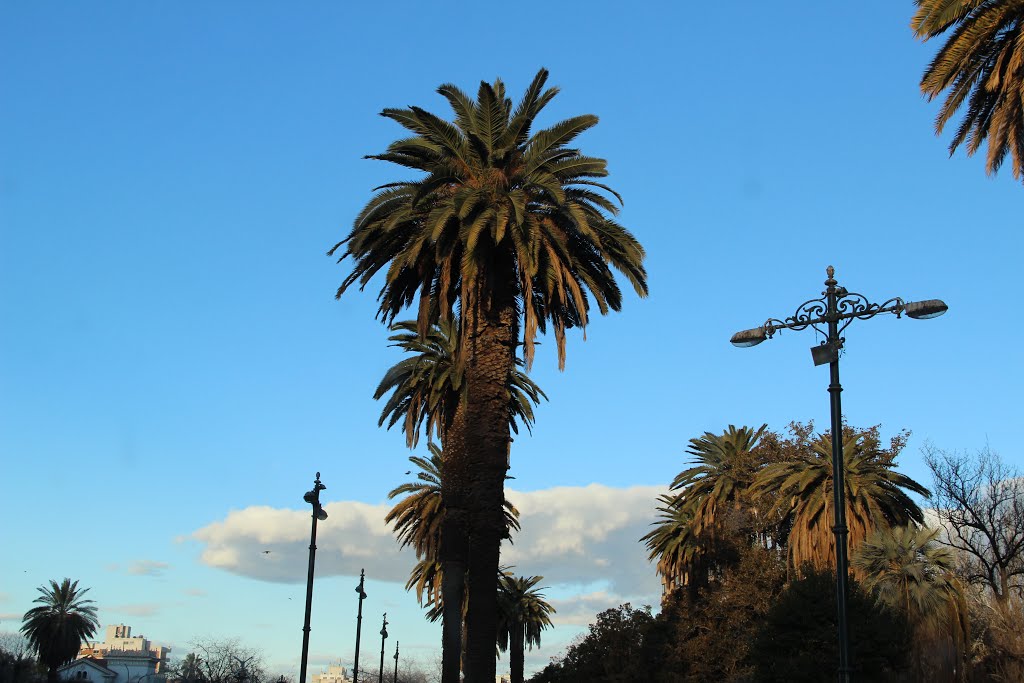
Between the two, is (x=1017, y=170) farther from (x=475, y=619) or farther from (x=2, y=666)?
(x=2, y=666)

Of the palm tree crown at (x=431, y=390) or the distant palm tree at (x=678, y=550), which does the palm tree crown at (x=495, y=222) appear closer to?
the palm tree crown at (x=431, y=390)

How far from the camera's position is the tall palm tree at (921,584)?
40.6 metres

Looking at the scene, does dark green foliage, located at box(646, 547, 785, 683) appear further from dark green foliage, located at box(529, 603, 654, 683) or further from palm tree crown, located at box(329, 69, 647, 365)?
palm tree crown, located at box(329, 69, 647, 365)

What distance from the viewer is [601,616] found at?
5459cm

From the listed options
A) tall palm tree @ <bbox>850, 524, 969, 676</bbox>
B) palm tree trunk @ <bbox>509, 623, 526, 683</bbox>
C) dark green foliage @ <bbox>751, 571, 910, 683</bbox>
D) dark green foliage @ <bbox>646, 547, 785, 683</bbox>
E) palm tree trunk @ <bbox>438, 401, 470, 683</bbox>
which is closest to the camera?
palm tree trunk @ <bbox>438, 401, 470, 683</bbox>

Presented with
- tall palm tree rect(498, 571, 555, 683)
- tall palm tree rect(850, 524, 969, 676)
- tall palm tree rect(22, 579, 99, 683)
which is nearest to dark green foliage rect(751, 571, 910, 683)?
tall palm tree rect(850, 524, 969, 676)

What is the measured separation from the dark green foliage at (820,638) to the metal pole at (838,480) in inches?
663

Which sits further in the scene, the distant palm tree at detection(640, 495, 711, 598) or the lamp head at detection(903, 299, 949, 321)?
the distant palm tree at detection(640, 495, 711, 598)

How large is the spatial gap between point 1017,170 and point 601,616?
117 feet

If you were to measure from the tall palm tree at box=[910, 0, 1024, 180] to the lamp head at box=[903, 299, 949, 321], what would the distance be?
7546mm

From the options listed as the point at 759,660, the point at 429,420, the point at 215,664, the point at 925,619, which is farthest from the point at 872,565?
the point at 215,664

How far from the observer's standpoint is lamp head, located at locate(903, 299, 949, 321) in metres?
18.0

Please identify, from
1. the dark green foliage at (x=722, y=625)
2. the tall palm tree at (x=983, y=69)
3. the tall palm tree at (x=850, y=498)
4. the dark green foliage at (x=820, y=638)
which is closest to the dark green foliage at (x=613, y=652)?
the dark green foliage at (x=722, y=625)

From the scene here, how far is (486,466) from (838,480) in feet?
40.3
